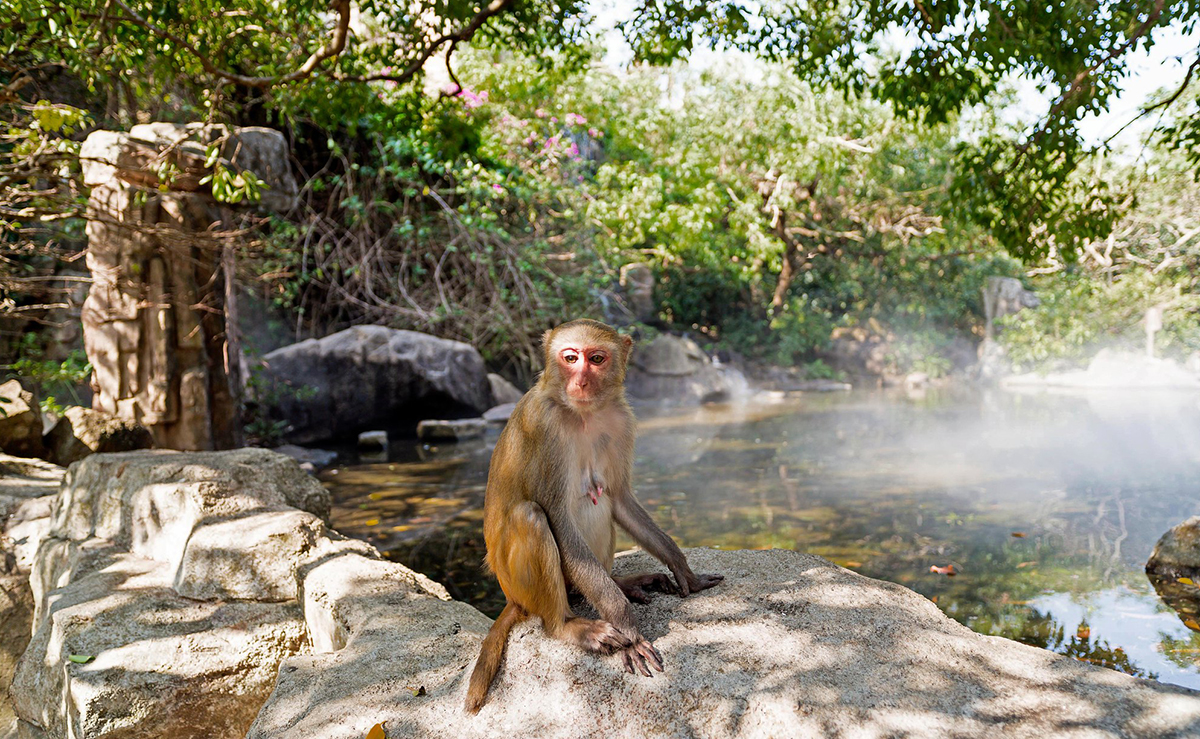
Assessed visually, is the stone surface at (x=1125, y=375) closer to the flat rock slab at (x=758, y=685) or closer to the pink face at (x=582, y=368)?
the flat rock slab at (x=758, y=685)

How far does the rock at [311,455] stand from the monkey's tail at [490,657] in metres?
5.96

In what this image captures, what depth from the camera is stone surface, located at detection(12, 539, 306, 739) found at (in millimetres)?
2664

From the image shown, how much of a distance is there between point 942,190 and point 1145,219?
3.29m

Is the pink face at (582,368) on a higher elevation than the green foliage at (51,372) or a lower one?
higher

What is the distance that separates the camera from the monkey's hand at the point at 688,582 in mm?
2693

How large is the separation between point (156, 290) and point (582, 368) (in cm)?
468

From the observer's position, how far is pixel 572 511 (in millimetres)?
2477

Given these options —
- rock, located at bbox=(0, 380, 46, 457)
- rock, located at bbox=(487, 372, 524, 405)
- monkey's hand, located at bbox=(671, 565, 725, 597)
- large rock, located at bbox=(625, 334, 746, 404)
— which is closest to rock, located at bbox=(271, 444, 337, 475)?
rock, located at bbox=(0, 380, 46, 457)

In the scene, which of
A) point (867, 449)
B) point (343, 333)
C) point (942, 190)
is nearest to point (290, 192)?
point (343, 333)

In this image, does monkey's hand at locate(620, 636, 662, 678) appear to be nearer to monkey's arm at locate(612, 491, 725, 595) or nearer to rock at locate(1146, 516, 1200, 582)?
monkey's arm at locate(612, 491, 725, 595)

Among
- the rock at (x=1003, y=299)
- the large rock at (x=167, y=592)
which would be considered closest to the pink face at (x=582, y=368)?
the large rock at (x=167, y=592)

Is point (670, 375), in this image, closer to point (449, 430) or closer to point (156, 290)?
point (449, 430)

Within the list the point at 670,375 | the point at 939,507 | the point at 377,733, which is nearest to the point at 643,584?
the point at 377,733

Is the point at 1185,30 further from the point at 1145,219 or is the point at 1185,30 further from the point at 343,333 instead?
the point at 1145,219
